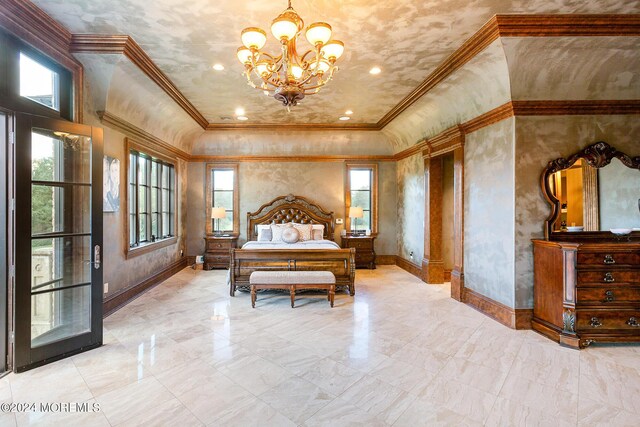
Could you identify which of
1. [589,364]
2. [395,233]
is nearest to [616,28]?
[589,364]

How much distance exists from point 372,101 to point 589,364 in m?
4.73

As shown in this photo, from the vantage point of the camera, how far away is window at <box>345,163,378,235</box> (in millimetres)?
7902

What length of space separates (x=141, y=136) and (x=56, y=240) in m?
2.77

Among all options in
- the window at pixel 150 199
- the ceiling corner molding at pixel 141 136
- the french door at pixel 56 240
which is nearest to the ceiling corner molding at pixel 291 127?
the ceiling corner molding at pixel 141 136

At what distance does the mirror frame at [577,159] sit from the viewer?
3.74 metres

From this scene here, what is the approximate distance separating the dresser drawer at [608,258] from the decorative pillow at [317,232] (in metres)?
4.85

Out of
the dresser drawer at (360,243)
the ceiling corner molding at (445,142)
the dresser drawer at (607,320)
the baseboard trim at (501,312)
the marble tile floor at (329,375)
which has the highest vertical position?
the ceiling corner molding at (445,142)

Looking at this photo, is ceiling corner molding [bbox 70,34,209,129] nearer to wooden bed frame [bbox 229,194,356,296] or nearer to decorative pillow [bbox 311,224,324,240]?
wooden bed frame [bbox 229,194,356,296]

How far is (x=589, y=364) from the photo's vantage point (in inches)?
115

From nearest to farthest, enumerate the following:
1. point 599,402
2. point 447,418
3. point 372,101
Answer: point 447,418
point 599,402
point 372,101

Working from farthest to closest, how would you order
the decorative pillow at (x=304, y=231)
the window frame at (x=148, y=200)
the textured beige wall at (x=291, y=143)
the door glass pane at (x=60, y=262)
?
1. the textured beige wall at (x=291, y=143)
2. the decorative pillow at (x=304, y=231)
3. the window frame at (x=148, y=200)
4. the door glass pane at (x=60, y=262)

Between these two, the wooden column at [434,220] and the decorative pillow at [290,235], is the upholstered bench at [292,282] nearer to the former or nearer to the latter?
the decorative pillow at [290,235]

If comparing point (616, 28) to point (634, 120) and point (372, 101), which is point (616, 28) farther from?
point (372, 101)

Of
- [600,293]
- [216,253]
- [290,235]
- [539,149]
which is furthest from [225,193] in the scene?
[600,293]
